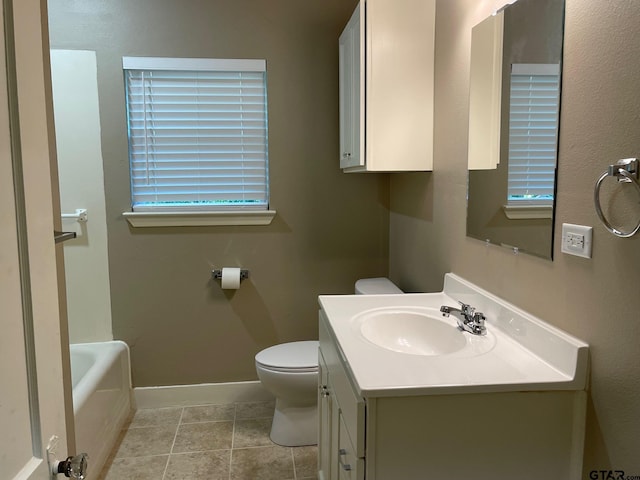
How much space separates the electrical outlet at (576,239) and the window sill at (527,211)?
9 centimetres

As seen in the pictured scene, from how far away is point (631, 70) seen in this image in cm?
109

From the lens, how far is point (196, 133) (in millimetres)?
2920

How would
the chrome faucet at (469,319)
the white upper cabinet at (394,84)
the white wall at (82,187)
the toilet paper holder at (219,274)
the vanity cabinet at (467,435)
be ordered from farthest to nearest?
the toilet paper holder at (219,274)
the white wall at (82,187)
the white upper cabinet at (394,84)
the chrome faucet at (469,319)
the vanity cabinet at (467,435)

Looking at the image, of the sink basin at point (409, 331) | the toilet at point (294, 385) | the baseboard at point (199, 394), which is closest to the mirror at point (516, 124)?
the sink basin at point (409, 331)

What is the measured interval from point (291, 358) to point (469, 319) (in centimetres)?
116

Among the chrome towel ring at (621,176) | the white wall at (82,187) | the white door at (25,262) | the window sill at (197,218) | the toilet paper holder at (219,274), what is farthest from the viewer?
the toilet paper holder at (219,274)

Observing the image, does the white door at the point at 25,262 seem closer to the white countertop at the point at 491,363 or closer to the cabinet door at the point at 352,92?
the white countertop at the point at 491,363

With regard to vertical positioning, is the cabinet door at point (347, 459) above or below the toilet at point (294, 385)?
above

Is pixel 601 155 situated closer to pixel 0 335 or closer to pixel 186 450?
pixel 0 335

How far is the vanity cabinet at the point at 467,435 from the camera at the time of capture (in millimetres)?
1218

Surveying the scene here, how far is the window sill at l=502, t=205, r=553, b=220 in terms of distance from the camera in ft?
4.70

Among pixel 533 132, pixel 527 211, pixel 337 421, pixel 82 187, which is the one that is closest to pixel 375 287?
pixel 337 421

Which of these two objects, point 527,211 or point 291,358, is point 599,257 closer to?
point 527,211

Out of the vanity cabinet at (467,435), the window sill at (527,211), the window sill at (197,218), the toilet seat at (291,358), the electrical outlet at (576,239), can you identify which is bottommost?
the toilet seat at (291,358)
